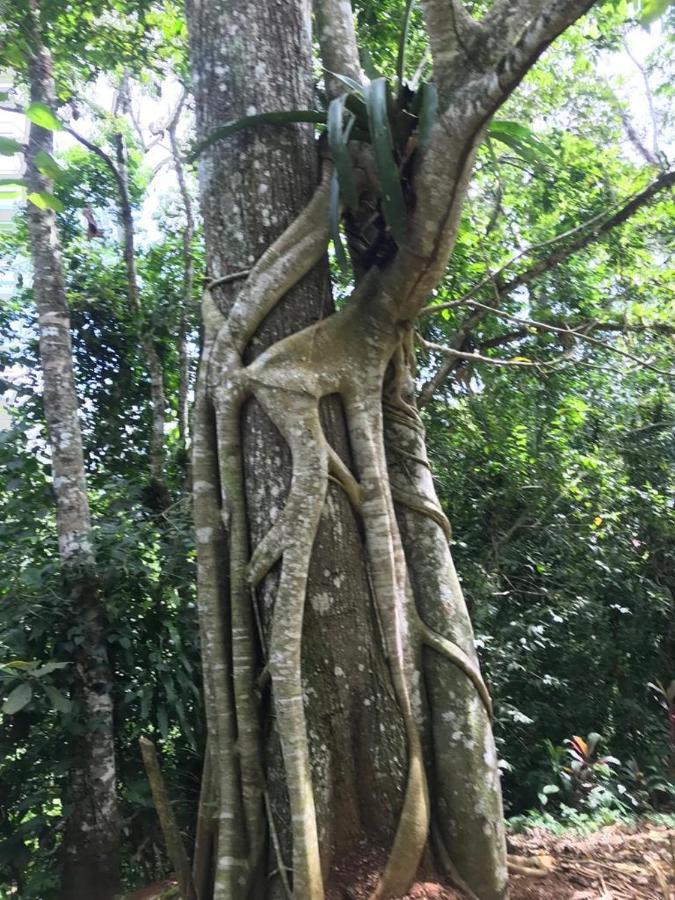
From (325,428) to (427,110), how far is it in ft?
3.53

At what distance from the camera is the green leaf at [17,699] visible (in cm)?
298

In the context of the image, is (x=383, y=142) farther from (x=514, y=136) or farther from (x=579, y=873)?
(x=579, y=873)

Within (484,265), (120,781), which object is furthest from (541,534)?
(120,781)

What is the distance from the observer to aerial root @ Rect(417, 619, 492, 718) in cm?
245

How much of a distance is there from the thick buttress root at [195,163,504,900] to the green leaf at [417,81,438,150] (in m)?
0.46

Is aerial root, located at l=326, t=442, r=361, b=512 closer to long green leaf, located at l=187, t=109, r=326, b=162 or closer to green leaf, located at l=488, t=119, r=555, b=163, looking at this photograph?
long green leaf, located at l=187, t=109, r=326, b=162

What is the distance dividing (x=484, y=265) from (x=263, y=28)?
3217 millimetres

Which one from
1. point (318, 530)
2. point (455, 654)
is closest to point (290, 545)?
point (318, 530)

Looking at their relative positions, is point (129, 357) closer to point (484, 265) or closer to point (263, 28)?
point (484, 265)

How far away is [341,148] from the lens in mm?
2266

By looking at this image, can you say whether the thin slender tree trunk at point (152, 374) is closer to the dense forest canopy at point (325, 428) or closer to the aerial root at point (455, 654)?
the dense forest canopy at point (325, 428)

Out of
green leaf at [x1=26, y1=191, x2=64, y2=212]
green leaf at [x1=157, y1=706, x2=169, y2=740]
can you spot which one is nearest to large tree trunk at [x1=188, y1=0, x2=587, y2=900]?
green leaf at [x1=26, y1=191, x2=64, y2=212]

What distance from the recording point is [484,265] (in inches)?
220

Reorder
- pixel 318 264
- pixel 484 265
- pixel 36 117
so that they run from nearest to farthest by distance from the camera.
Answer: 1. pixel 36 117
2. pixel 318 264
3. pixel 484 265
